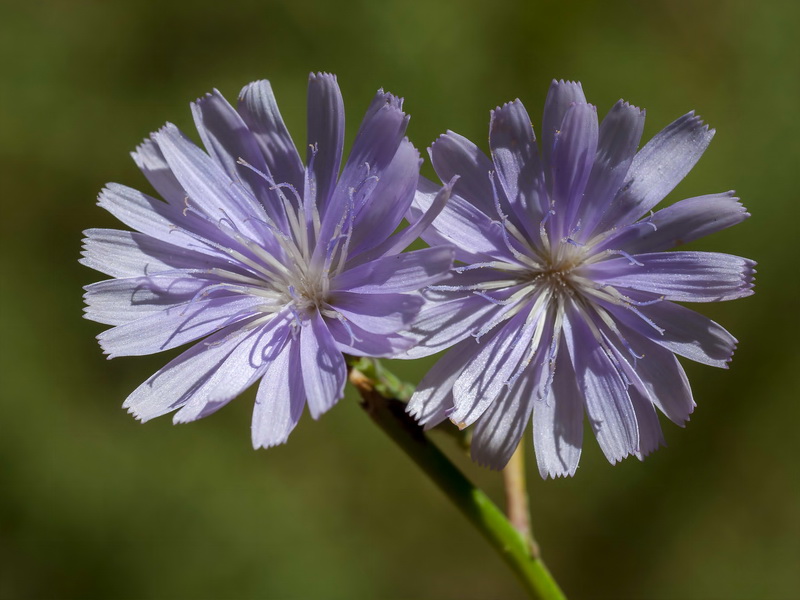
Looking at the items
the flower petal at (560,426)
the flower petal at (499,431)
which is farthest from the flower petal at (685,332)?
the flower petal at (499,431)

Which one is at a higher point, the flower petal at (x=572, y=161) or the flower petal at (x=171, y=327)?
the flower petal at (x=171, y=327)

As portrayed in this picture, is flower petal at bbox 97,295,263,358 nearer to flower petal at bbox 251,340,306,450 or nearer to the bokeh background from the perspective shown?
flower petal at bbox 251,340,306,450

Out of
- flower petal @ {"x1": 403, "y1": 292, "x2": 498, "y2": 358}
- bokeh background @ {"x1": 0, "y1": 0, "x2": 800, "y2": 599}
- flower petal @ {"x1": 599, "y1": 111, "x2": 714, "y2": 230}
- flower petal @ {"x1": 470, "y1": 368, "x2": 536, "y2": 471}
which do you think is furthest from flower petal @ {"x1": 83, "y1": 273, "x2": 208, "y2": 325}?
bokeh background @ {"x1": 0, "y1": 0, "x2": 800, "y2": 599}

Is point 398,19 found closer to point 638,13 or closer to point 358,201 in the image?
point 638,13

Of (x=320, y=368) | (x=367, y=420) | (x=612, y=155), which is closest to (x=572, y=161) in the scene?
(x=612, y=155)

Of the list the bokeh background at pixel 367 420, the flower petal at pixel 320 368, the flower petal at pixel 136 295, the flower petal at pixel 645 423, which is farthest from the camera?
the bokeh background at pixel 367 420

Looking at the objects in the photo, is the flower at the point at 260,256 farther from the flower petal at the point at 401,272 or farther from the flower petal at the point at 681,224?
the flower petal at the point at 681,224

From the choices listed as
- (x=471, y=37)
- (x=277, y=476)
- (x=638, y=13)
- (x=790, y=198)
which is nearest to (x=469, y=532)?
(x=277, y=476)

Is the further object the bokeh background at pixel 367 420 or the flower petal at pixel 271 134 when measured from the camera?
the bokeh background at pixel 367 420
